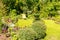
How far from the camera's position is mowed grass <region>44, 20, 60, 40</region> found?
14977 millimetres

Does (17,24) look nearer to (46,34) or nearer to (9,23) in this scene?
(9,23)

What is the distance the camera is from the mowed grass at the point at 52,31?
49.1ft

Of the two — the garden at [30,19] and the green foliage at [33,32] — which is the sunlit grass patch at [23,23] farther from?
the green foliage at [33,32]

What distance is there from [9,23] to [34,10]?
12.1 feet

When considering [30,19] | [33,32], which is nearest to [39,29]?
[33,32]

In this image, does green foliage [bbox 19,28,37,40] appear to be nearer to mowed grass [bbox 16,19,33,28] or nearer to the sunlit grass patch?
mowed grass [bbox 16,19,33,28]

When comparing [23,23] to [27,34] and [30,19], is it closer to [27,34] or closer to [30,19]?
[30,19]

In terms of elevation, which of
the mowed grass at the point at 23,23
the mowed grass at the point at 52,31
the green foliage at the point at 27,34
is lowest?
the mowed grass at the point at 52,31

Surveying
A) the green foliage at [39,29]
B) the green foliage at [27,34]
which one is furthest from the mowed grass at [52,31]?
the green foliage at [27,34]

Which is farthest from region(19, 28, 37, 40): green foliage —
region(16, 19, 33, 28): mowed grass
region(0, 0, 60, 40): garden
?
region(16, 19, 33, 28): mowed grass

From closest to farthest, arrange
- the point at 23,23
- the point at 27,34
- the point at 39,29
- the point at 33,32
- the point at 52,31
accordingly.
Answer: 1. the point at 27,34
2. the point at 33,32
3. the point at 39,29
4. the point at 52,31
5. the point at 23,23

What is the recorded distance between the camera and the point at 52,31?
15.9 meters

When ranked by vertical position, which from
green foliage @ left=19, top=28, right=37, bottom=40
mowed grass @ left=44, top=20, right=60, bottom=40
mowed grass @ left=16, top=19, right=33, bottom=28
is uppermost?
green foliage @ left=19, top=28, right=37, bottom=40

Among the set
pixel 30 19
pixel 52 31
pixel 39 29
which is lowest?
pixel 52 31
